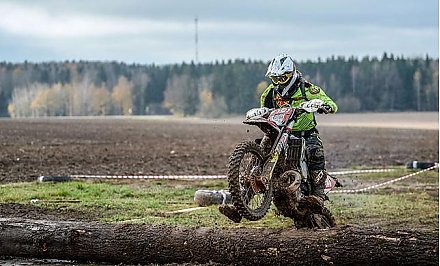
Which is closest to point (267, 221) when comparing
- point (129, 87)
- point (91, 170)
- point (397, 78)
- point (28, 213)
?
point (28, 213)

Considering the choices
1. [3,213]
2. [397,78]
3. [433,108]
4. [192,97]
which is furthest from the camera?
[192,97]

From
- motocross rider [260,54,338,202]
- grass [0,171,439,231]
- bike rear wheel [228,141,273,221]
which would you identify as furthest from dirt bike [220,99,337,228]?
grass [0,171,439,231]

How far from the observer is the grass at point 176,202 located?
12.6 meters

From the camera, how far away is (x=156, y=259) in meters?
8.77

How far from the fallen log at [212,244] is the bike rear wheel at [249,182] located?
0.69 meters

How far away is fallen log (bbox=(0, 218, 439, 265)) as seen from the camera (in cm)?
802

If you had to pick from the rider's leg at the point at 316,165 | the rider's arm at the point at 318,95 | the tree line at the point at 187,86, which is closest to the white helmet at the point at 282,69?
the rider's arm at the point at 318,95

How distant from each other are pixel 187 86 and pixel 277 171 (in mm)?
130153

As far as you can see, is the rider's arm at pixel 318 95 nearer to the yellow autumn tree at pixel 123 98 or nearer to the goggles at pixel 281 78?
the goggles at pixel 281 78

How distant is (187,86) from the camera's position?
5502 inches

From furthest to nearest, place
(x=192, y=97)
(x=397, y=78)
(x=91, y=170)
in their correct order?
(x=192, y=97), (x=397, y=78), (x=91, y=170)

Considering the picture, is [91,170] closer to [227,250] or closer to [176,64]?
[227,250]

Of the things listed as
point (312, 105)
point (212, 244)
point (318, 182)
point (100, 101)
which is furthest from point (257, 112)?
point (100, 101)

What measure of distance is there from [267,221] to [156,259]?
13.6ft
